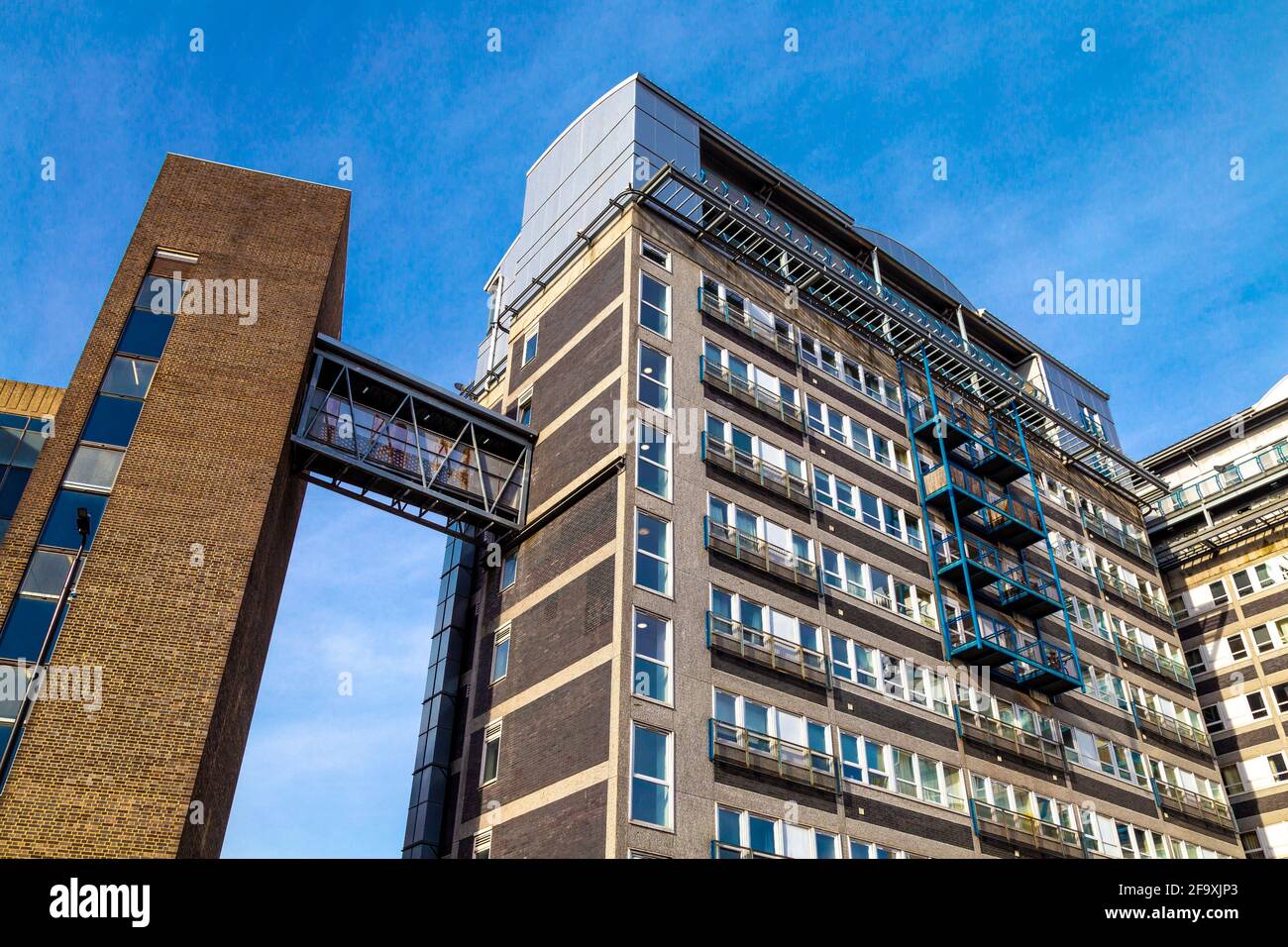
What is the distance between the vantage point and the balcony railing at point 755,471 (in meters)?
37.0

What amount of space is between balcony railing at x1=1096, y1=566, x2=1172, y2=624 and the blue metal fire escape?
602 centimetres

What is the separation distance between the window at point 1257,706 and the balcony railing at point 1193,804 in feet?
21.0

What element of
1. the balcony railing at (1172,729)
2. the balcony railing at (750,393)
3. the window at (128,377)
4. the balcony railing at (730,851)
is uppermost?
the balcony railing at (750,393)

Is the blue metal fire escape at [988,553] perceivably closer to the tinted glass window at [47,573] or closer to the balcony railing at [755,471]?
the balcony railing at [755,471]

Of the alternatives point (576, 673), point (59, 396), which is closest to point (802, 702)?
point (576, 673)

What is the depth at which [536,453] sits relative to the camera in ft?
132

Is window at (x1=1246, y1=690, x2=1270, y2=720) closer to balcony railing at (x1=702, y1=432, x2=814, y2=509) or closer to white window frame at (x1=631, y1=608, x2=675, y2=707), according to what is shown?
balcony railing at (x1=702, y1=432, x2=814, y2=509)

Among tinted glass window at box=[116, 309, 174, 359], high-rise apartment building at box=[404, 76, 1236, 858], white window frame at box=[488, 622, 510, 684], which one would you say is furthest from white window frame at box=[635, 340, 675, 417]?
tinted glass window at box=[116, 309, 174, 359]

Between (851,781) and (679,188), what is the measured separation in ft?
81.1

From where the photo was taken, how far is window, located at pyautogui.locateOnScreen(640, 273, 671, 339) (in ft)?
128

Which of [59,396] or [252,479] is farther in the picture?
[59,396]

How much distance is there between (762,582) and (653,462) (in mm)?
5682

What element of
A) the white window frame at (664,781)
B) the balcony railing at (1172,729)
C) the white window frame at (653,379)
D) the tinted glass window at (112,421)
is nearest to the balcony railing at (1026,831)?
the balcony railing at (1172,729)
